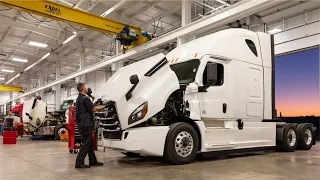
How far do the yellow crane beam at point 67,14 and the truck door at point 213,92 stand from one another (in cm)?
620

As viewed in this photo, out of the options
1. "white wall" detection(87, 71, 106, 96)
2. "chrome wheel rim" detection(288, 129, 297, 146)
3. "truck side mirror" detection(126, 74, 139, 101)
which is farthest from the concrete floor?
"white wall" detection(87, 71, 106, 96)

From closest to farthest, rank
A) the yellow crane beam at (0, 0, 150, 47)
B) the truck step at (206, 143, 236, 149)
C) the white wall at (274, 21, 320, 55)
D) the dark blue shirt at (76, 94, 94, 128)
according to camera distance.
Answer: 1. the dark blue shirt at (76, 94, 94, 128)
2. the truck step at (206, 143, 236, 149)
3. the yellow crane beam at (0, 0, 150, 47)
4. the white wall at (274, 21, 320, 55)

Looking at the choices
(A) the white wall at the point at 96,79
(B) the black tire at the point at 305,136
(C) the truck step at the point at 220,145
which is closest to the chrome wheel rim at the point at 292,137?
(B) the black tire at the point at 305,136

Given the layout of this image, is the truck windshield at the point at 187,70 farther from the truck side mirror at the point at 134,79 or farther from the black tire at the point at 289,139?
the black tire at the point at 289,139

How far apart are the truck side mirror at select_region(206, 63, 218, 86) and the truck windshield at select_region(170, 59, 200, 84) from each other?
0.26 meters

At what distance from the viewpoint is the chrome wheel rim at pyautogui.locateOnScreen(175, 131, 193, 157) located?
220 inches

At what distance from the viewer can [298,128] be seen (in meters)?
8.40

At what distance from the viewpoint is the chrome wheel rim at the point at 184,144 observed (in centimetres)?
560

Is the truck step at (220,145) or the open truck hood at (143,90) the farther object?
the truck step at (220,145)

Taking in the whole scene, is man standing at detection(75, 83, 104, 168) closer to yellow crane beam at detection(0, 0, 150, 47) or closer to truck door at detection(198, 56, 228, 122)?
truck door at detection(198, 56, 228, 122)

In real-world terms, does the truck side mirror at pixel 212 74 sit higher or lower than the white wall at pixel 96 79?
lower

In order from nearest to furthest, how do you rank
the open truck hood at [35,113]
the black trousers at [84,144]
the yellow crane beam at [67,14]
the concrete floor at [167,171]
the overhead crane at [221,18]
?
the concrete floor at [167,171], the black trousers at [84,144], the overhead crane at [221,18], the yellow crane beam at [67,14], the open truck hood at [35,113]

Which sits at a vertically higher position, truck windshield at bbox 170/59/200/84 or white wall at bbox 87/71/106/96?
white wall at bbox 87/71/106/96

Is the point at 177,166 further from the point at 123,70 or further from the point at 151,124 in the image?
the point at 123,70
